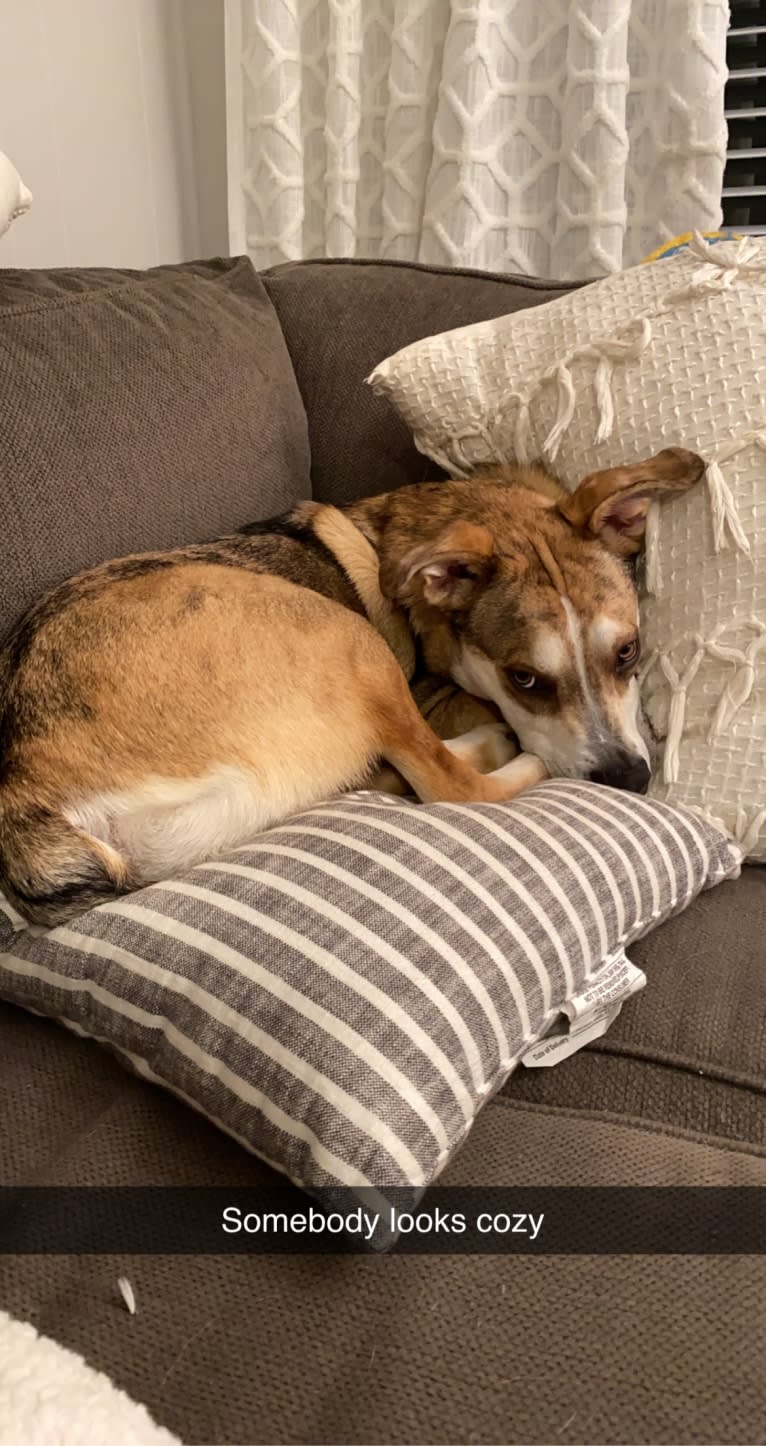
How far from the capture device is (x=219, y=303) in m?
2.00

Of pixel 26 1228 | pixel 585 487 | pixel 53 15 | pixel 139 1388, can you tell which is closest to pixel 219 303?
pixel 585 487

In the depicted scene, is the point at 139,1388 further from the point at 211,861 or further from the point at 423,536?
the point at 423,536

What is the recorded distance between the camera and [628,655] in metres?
1.66

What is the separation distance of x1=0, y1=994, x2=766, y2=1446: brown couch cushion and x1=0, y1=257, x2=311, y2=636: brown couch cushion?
96 centimetres

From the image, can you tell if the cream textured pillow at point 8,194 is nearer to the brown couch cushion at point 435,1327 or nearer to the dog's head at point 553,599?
the dog's head at point 553,599

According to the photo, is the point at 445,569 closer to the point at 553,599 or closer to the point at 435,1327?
the point at 553,599

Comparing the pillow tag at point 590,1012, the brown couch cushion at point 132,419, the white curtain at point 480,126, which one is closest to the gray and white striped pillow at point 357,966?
the pillow tag at point 590,1012

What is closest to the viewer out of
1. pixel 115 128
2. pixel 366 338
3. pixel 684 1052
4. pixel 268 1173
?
pixel 268 1173

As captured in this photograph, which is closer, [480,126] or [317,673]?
[317,673]

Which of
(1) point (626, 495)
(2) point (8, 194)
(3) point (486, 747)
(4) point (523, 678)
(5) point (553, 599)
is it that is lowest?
(3) point (486, 747)

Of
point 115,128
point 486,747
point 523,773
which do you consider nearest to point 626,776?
point 523,773

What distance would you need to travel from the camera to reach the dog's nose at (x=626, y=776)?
1.57 meters

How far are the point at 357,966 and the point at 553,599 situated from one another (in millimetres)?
875

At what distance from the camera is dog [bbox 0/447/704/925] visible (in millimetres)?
1338
